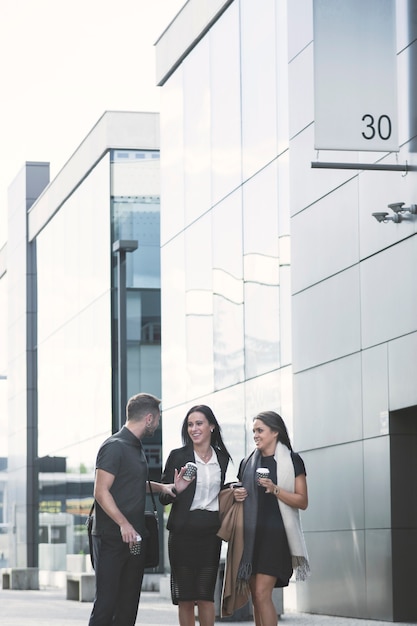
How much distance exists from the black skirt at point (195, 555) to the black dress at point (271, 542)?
317 millimetres

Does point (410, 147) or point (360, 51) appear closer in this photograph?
point (360, 51)

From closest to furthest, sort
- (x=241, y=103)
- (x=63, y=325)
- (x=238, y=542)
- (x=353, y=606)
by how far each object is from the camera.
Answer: (x=238, y=542) → (x=353, y=606) → (x=241, y=103) → (x=63, y=325)

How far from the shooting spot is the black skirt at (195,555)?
9508 mm

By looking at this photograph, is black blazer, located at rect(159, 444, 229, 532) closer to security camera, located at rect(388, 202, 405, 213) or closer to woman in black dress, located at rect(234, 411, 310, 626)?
woman in black dress, located at rect(234, 411, 310, 626)

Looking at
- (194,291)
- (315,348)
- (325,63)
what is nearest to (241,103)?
(194,291)

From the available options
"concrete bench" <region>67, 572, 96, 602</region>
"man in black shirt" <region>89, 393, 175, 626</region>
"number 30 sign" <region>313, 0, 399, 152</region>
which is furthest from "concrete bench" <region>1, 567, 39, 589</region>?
"man in black shirt" <region>89, 393, 175, 626</region>

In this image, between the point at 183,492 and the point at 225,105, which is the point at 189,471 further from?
the point at 225,105

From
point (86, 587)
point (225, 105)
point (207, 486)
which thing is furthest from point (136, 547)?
point (86, 587)

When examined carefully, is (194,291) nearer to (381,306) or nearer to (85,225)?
(381,306)

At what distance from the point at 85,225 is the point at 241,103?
15.1 m

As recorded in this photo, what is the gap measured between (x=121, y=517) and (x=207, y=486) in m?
0.89

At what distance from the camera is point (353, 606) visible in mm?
15125

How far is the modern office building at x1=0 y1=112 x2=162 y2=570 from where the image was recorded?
31828 millimetres

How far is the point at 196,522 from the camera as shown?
9.49 m
